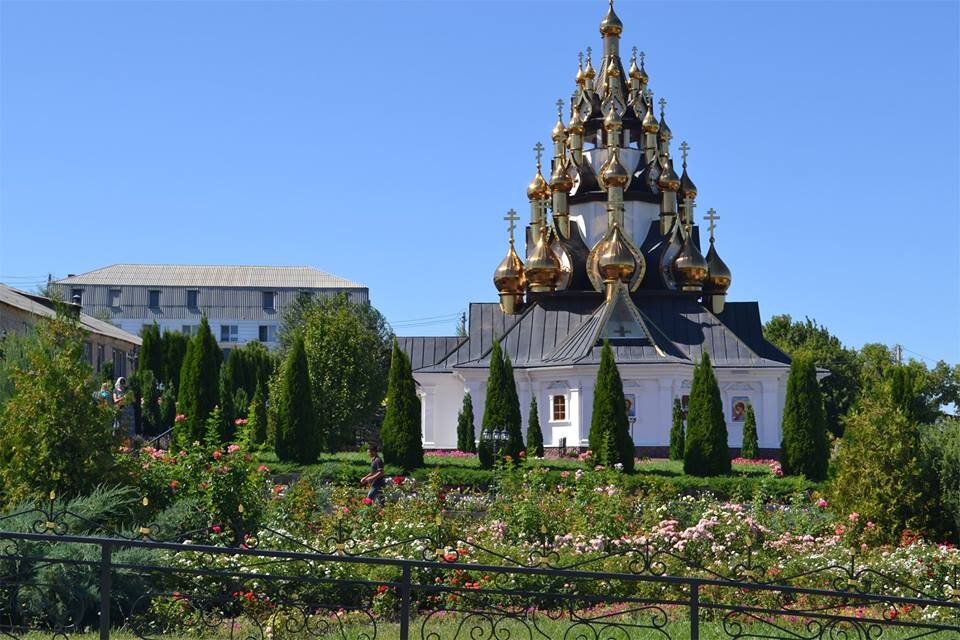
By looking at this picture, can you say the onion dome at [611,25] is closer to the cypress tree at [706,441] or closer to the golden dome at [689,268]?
the golden dome at [689,268]

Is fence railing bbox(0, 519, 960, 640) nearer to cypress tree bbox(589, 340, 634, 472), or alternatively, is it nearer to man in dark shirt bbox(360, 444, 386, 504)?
man in dark shirt bbox(360, 444, 386, 504)

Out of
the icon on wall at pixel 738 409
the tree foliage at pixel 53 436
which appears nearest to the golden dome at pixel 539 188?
the icon on wall at pixel 738 409

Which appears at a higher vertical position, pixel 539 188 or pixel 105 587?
pixel 539 188

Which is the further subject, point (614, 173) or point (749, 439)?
point (614, 173)

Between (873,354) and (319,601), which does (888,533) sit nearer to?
(319,601)

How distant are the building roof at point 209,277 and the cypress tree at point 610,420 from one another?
47.2 metres

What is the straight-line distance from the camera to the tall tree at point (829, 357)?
194ft

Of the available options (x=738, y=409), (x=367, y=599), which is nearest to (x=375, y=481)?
(x=367, y=599)

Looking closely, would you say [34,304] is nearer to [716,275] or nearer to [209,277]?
[716,275]

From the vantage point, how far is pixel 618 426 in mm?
26828

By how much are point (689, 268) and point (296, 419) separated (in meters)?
19.4

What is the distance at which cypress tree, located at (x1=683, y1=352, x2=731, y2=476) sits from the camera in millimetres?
26000

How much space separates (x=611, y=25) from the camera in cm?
4747

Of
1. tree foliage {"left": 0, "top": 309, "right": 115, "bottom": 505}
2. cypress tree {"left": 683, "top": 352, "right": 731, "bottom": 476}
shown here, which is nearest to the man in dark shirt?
tree foliage {"left": 0, "top": 309, "right": 115, "bottom": 505}
